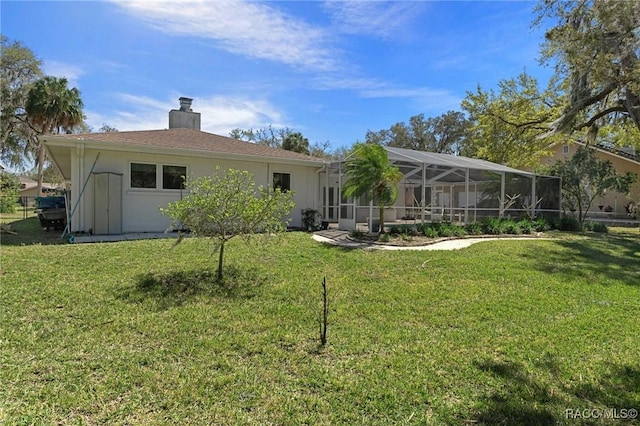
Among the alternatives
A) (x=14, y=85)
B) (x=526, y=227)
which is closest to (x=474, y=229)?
(x=526, y=227)

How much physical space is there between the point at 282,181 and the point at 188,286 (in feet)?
29.2

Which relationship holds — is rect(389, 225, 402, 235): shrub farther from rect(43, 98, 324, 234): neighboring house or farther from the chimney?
the chimney

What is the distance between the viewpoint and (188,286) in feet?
19.3

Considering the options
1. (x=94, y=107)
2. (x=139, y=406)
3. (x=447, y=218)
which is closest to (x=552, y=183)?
(x=447, y=218)

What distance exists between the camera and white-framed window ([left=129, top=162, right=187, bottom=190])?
462 inches

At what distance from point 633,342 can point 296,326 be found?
388 centimetres

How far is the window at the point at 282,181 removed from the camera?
46.8 ft

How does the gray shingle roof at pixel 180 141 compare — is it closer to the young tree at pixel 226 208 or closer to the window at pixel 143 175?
the window at pixel 143 175

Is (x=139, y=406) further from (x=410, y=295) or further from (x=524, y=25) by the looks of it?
(x=524, y=25)

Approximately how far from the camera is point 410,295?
5789 mm

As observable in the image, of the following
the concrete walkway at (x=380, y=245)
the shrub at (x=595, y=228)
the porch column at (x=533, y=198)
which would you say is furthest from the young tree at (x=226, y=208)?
the shrub at (x=595, y=228)

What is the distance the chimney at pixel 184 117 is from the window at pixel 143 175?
6.84 metres

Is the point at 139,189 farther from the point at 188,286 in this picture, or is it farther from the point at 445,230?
the point at 445,230

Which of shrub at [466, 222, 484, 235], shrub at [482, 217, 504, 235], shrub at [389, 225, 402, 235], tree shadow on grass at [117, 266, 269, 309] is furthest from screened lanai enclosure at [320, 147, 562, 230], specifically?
tree shadow on grass at [117, 266, 269, 309]
